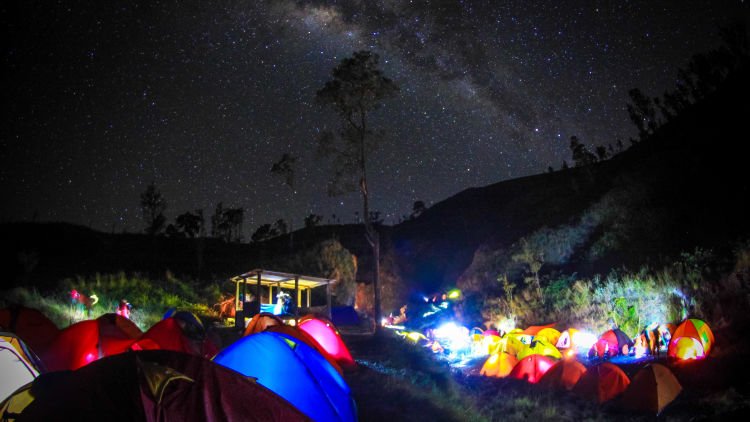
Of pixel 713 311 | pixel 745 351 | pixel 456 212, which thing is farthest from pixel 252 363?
pixel 456 212

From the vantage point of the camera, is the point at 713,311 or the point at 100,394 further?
the point at 713,311

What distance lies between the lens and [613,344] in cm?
1509

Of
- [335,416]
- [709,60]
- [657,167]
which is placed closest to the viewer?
[335,416]

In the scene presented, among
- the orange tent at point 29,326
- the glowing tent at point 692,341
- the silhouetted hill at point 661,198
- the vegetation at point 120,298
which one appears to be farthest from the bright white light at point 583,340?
the orange tent at point 29,326

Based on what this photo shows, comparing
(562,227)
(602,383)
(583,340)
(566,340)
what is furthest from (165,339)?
(562,227)

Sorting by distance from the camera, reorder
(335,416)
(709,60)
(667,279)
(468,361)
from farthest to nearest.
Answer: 1. (709,60)
2. (468,361)
3. (667,279)
4. (335,416)

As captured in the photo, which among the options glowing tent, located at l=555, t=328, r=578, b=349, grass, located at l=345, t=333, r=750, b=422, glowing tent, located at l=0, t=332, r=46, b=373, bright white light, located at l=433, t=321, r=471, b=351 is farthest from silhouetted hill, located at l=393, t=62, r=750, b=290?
glowing tent, located at l=0, t=332, r=46, b=373

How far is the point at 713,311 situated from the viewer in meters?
13.8

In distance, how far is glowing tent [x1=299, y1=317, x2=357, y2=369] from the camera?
11148mm

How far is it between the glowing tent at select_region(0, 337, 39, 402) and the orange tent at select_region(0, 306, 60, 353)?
3620mm

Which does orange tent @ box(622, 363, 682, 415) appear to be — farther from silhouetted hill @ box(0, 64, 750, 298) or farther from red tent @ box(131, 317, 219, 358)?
red tent @ box(131, 317, 219, 358)

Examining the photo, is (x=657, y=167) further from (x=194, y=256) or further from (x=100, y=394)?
(x=194, y=256)

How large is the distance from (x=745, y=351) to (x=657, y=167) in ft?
76.5

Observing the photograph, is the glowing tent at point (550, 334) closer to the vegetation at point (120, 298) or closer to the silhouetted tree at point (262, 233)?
the vegetation at point (120, 298)
